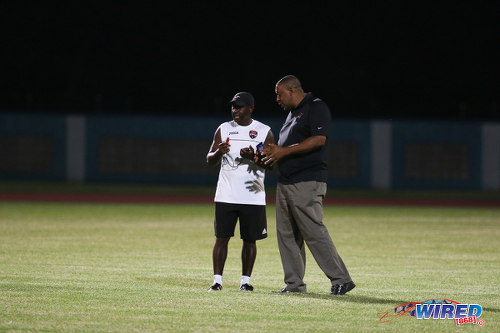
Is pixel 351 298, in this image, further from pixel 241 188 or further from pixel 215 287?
pixel 241 188

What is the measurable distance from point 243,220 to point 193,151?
28045 mm

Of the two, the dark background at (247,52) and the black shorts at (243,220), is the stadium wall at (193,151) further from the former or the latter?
the black shorts at (243,220)

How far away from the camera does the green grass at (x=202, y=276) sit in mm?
8031

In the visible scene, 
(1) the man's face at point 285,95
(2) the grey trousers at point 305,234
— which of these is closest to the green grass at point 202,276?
(2) the grey trousers at point 305,234

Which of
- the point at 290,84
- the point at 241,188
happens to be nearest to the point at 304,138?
the point at 290,84

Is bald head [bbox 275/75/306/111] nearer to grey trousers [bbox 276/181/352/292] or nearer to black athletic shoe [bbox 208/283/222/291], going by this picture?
grey trousers [bbox 276/181/352/292]

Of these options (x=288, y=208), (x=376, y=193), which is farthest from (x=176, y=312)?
(x=376, y=193)

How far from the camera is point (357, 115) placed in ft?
129

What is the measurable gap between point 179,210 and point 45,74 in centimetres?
2438

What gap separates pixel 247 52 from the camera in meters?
47.1

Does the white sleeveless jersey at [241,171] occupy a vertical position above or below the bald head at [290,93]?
below

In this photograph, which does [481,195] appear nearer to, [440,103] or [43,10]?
[440,103]

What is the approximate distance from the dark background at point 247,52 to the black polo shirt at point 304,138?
31390 millimetres

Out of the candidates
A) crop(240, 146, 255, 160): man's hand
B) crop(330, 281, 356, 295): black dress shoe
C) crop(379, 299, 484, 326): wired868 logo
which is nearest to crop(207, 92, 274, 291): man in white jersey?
crop(240, 146, 255, 160): man's hand
